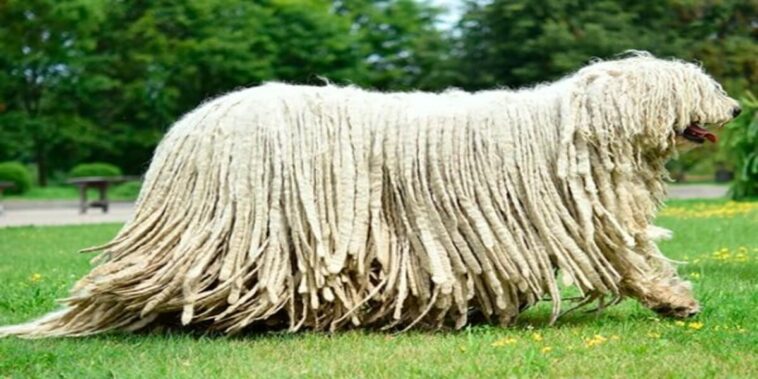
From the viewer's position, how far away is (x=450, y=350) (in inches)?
208

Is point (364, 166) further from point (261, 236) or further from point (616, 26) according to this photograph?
point (616, 26)

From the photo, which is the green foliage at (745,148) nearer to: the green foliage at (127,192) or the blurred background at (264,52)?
the blurred background at (264,52)

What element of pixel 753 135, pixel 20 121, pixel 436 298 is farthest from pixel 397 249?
pixel 20 121

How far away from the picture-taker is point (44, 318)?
20.0ft

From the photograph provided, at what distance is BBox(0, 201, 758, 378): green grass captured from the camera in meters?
4.81

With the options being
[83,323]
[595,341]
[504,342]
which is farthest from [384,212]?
[83,323]

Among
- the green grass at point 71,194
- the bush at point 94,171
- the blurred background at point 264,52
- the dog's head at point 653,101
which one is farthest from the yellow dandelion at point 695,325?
the bush at point 94,171

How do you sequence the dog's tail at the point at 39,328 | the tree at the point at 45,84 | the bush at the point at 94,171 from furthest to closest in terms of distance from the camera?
1. the bush at the point at 94,171
2. the tree at the point at 45,84
3. the dog's tail at the point at 39,328

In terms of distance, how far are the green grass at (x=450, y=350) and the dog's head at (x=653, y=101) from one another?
0.94 meters

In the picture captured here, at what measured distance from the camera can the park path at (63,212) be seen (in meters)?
21.2

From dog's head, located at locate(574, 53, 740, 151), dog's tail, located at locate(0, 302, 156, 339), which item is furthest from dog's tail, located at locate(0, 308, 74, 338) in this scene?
dog's head, located at locate(574, 53, 740, 151)

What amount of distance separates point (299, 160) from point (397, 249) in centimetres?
64

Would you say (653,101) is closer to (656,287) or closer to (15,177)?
(656,287)

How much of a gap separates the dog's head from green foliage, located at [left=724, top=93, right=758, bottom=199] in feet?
39.9
